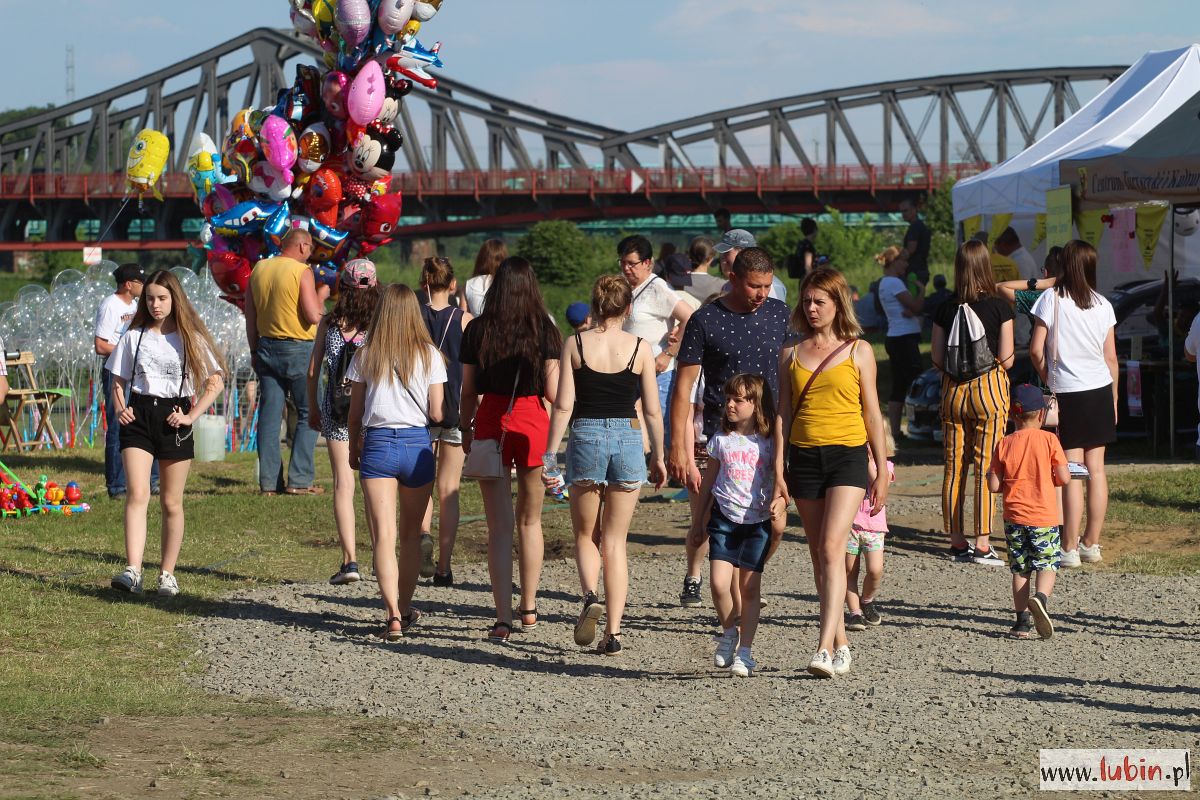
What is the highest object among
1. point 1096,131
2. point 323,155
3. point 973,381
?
point 1096,131

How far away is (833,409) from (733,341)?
1.04m

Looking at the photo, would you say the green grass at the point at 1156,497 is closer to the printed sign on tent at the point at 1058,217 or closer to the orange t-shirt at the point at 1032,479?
the printed sign on tent at the point at 1058,217

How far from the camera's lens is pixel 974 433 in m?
9.09

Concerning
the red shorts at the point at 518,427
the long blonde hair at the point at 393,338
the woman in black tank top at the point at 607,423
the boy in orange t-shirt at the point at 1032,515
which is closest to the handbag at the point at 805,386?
the woman in black tank top at the point at 607,423

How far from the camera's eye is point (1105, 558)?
30.4ft

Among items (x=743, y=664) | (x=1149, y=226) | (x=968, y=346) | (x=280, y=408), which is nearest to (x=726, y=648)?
(x=743, y=664)

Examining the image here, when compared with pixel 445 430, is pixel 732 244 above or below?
above

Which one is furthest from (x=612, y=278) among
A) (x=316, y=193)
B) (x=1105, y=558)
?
(x=316, y=193)

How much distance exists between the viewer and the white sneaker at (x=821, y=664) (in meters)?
6.23

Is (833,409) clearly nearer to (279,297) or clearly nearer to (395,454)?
(395,454)

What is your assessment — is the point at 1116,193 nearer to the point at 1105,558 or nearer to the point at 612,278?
the point at 1105,558

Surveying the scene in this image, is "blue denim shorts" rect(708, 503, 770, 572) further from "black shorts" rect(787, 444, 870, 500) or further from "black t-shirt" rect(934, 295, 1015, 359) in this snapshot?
"black t-shirt" rect(934, 295, 1015, 359)

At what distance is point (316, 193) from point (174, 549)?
712cm

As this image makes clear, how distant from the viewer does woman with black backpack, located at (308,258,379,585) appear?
808 centimetres
